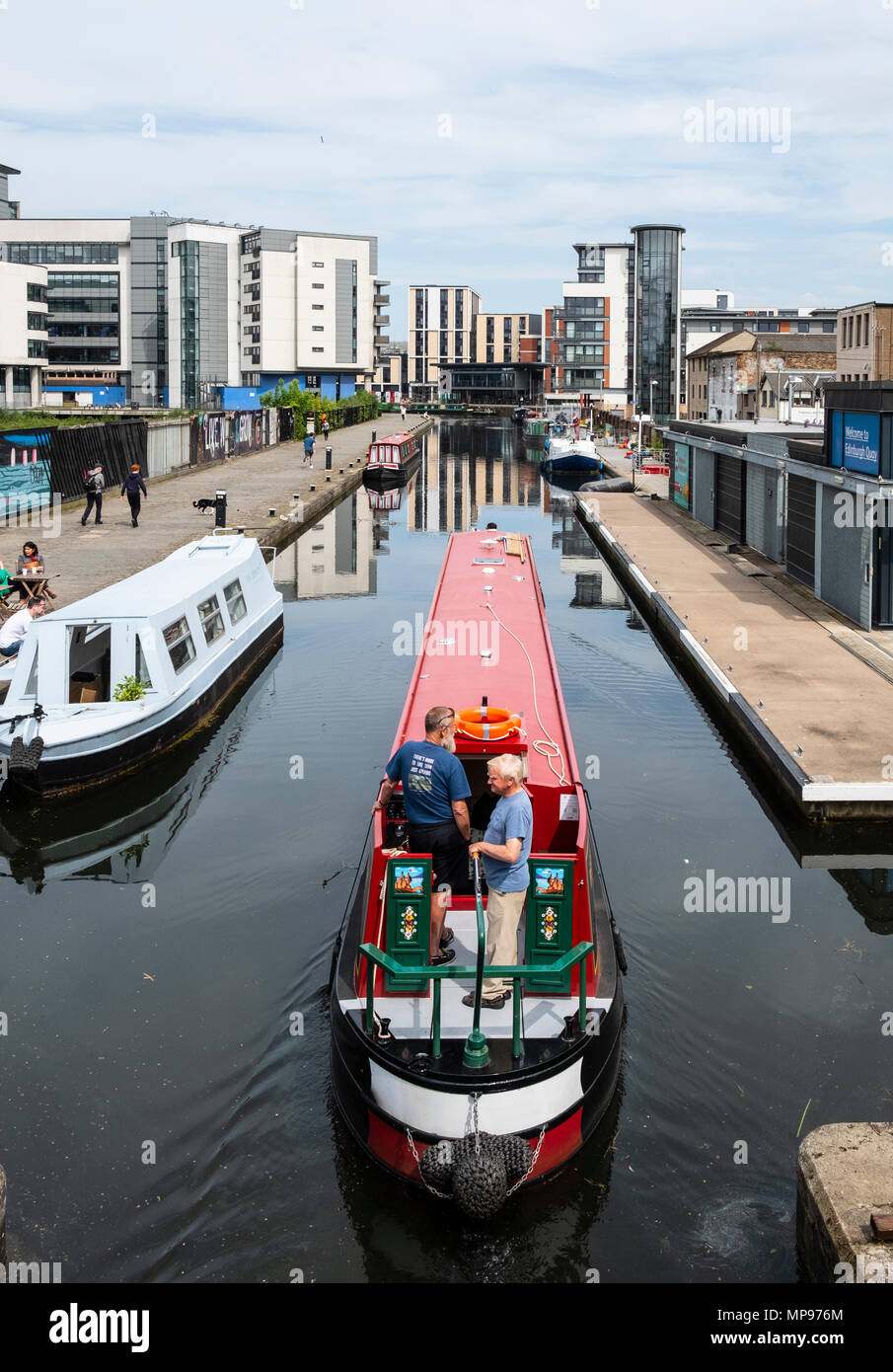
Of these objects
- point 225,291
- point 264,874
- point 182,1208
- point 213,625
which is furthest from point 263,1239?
point 225,291

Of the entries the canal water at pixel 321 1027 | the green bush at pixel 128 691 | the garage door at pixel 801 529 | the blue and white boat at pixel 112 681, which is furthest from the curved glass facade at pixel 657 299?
the green bush at pixel 128 691

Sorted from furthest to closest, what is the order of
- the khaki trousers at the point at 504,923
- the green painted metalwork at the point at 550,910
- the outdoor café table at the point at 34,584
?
the outdoor café table at the point at 34,584 < the green painted metalwork at the point at 550,910 < the khaki trousers at the point at 504,923

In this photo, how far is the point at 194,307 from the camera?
133 meters

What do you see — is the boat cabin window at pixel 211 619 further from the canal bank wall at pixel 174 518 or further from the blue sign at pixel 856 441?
the blue sign at pixel 856 441

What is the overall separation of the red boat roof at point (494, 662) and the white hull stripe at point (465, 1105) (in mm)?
2960

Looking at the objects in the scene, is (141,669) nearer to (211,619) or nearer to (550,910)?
(211,619)

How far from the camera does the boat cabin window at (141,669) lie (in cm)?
1708

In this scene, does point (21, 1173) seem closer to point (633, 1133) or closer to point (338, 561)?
point (633, 1133)

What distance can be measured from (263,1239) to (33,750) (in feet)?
26.9

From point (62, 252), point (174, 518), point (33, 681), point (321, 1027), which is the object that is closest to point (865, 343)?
point (174, 518)

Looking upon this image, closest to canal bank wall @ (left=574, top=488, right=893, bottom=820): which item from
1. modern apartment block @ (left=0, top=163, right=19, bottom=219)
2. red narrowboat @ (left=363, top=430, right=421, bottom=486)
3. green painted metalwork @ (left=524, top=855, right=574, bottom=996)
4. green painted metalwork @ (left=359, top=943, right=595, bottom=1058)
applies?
green painted metalwork @ (left=524, top=855, right=574, bottom=996)

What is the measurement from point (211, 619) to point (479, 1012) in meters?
13.3

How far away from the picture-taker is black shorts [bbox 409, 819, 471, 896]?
373 inches

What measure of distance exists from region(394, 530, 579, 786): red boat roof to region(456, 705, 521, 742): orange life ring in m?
0.07
